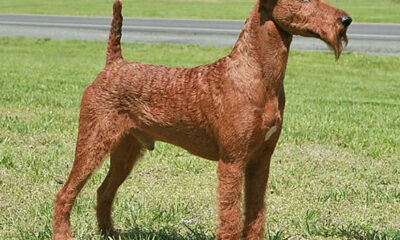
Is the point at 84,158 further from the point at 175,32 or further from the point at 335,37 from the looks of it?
the point at 175,32

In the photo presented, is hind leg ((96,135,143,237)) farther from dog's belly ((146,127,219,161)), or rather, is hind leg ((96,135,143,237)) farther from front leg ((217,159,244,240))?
front leg ((217,159,244,240))

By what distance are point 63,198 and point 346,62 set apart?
521 inches

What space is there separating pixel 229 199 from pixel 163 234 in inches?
42.0

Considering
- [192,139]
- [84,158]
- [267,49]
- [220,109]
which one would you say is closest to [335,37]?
[267,49]

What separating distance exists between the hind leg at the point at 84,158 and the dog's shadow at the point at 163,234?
0.51 m

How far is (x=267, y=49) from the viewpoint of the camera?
146 inches

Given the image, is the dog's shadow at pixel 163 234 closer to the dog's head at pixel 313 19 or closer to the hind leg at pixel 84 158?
the hind leg at pixel 84 158

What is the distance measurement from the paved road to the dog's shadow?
13.8 metres

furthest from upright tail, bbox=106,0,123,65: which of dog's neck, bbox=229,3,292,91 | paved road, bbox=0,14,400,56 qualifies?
paved road, bbox=0,14,400,56

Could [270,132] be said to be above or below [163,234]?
above

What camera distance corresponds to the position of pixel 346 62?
1641cm

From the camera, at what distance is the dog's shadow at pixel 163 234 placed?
15.0ft

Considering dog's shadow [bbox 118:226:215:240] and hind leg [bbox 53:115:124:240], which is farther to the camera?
dog's shadow [bbox 118:226:215:240]

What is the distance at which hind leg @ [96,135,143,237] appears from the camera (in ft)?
14.5
